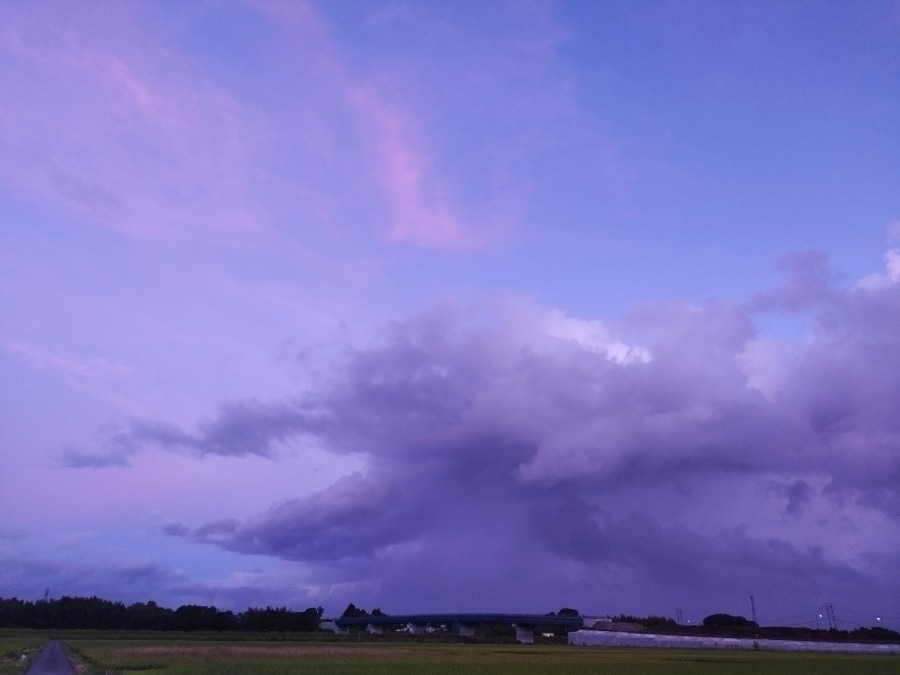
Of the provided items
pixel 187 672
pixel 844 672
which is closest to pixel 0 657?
pixel 187 672

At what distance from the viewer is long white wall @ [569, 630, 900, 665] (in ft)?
380

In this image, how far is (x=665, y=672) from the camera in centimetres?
5403

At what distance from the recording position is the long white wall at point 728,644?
4564 inches

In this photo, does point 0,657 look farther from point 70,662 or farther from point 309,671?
point 309,671

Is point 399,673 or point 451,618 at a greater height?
point 451,618

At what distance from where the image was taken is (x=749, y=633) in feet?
515

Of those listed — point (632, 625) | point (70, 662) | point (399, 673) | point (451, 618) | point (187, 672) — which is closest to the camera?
point (187, 672)

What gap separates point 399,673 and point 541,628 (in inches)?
5812

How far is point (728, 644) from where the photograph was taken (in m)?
126

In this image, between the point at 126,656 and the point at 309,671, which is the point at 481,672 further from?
the point at 126,656

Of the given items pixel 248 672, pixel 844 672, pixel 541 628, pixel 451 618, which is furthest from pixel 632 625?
pixel 248 672

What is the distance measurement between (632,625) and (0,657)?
143961 mm

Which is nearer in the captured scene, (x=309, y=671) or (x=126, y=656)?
(x=309, y=671)

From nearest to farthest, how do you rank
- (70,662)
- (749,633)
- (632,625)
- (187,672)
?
1. (187,672)
2. (70,662)
3. (749,633)
4. (632,625)
